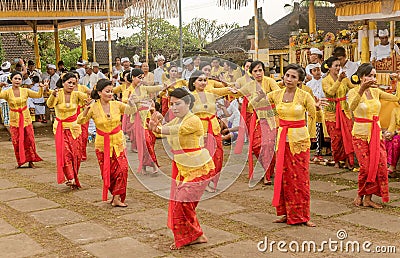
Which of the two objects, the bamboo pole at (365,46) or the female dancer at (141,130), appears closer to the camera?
the female dancer at (141,130)

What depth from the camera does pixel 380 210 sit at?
18.4ft

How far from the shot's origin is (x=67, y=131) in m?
7.23

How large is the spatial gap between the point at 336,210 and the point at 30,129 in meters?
5.10

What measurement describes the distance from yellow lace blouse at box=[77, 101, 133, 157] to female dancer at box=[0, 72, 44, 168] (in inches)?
98.8

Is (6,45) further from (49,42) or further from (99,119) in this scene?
(99,119)

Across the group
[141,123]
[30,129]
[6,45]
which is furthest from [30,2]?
[6,45]

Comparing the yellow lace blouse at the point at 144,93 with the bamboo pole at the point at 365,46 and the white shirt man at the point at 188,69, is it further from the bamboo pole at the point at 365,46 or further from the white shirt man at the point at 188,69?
the bamboo pole at the point at 365,46

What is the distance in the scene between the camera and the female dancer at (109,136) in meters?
6.07

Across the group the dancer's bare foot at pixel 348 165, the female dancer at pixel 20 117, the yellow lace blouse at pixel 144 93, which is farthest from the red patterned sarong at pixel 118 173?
the dancer's bare foot at pixel 348 165

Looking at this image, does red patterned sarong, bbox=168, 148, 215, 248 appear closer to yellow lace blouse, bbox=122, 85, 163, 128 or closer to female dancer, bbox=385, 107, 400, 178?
yellow lace blouse, bbox=122, 85, 163, 128

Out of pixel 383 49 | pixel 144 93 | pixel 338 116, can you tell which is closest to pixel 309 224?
pixel 338 116

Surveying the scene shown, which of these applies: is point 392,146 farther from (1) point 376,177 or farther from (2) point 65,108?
(2) point 65,108

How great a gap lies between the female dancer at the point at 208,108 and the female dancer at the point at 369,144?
4.58 feet

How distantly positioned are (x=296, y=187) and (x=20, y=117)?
16.5 feet
